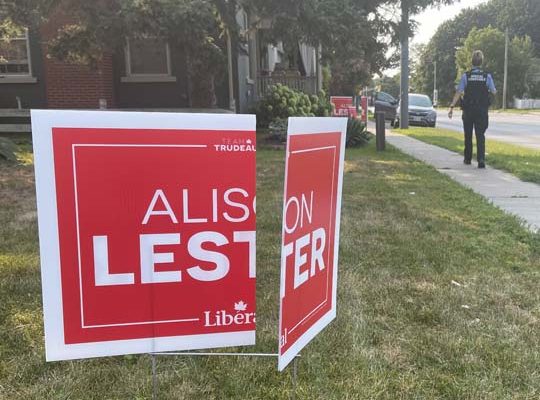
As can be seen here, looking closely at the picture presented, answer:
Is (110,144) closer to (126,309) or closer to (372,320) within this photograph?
(126,309)

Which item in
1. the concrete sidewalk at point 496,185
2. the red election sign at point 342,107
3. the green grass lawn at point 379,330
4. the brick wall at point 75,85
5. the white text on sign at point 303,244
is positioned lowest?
the green grass lawn at point 379,330

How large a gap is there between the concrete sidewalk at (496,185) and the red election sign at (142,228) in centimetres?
403

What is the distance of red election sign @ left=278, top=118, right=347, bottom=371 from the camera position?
7.11ft

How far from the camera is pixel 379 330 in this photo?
319 cm

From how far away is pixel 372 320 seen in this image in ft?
10.9

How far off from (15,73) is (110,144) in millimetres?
13230

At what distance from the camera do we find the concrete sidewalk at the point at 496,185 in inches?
248

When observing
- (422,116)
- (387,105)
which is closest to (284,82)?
(422,116)

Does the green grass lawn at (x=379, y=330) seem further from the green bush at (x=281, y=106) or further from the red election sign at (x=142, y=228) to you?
the green bush at (x=281, y=106)

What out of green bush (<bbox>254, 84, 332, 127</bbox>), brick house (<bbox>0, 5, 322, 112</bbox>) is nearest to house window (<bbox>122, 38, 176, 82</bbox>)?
brick house (<bbox>0, 5, 322, 112</bbox>)

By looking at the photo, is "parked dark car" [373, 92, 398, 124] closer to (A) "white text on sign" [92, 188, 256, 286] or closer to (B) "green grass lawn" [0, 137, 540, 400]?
(B) "green grass lawn" [0, 137, 540, 400]

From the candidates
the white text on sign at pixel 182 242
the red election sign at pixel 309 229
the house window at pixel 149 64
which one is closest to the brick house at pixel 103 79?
the house window at pixel 149 64

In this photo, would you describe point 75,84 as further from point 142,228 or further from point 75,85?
point 142,228

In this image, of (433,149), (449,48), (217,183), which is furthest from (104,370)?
(449,48)
